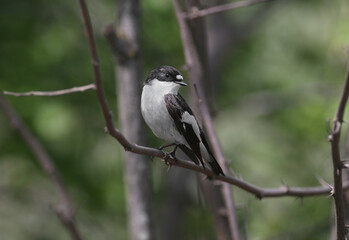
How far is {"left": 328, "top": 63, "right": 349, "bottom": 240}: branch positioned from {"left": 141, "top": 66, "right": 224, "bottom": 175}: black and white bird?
1.26 metres

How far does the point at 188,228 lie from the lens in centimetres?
730

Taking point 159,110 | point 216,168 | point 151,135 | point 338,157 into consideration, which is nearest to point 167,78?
point 159,110

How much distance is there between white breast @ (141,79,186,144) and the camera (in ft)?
12.4

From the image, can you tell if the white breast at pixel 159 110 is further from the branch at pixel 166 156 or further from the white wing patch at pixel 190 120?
the branch at pixel 166 156

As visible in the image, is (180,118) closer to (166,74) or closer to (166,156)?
(166,74)

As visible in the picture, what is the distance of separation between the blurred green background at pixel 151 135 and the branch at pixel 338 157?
2649 mm

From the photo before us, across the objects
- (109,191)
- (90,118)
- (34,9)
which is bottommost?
(109,191)

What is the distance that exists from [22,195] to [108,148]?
1260 mm

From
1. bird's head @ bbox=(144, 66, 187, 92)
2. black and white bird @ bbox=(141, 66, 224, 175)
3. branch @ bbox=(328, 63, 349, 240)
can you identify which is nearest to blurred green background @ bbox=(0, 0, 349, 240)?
black and white bird @ bbox=(141, 66, 224, 175)

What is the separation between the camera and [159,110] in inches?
149

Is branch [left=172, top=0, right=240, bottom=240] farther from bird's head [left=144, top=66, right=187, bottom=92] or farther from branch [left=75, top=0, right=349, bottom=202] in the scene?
branch [left=75, top=0, right=349, bottom=202]

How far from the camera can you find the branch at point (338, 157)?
2.24 meters

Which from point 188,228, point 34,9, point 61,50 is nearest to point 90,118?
point 61,50

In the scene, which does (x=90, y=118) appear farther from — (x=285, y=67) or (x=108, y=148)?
(x=285, y=67)
